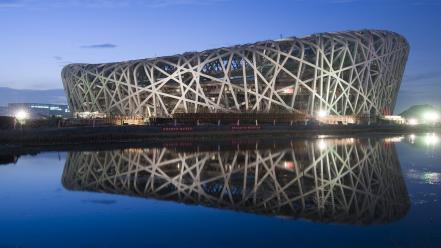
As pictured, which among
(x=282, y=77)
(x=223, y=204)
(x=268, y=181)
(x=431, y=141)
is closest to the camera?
(x=223, y=204)

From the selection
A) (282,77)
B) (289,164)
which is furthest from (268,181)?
(282,77)

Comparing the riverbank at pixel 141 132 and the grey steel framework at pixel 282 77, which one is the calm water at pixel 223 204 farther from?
the grey steel framework at pixel 282 77

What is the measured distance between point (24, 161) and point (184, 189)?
1193 centimetres

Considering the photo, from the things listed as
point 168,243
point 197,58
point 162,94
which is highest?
point 197,58

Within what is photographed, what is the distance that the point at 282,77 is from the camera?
71.4 metres

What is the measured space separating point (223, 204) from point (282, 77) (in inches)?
2401

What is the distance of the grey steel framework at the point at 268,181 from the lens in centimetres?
1130

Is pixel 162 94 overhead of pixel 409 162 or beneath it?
overhead

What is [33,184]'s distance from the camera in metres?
15.7

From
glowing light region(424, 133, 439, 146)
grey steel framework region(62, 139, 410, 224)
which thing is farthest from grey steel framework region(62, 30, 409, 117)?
grey steel framework region(62, 139, 410, 224)

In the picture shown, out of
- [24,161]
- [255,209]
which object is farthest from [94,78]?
[255,209]

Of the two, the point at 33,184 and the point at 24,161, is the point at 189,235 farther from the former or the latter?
the point at 24,161

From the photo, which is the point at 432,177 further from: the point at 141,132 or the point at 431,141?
the point at 141,132

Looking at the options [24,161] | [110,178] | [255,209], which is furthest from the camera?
[24,161]
